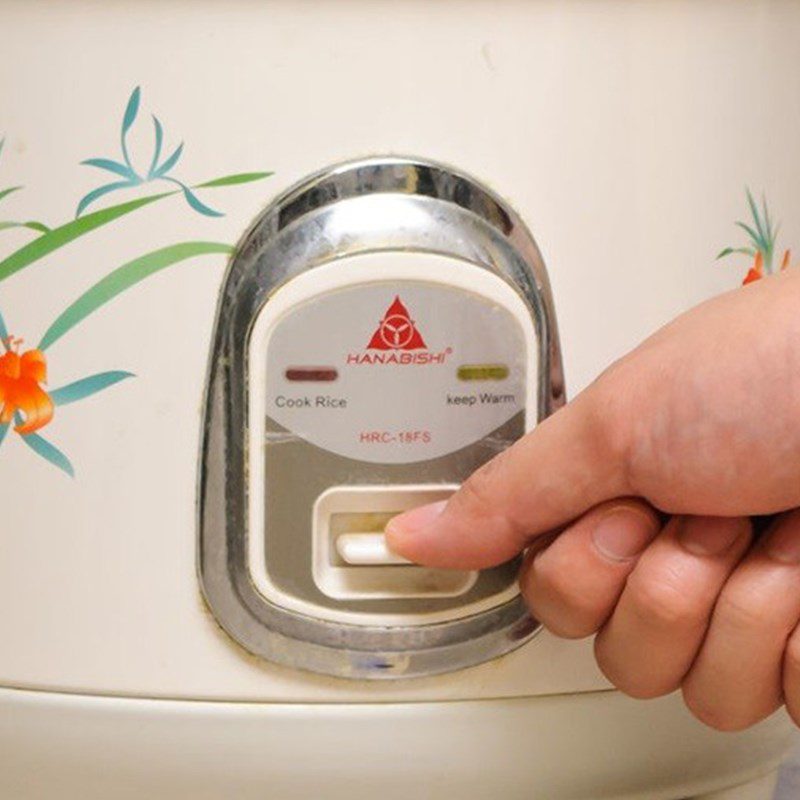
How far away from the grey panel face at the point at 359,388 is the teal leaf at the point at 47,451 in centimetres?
4

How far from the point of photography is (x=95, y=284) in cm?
50

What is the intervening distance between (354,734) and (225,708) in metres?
0.04

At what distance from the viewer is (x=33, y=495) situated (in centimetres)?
51

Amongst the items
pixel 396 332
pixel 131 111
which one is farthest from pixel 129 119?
pixel 396 332

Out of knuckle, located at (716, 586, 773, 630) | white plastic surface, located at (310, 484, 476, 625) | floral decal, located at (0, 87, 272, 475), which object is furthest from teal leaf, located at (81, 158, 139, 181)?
knuckle, located at (716, 586, 773, 630)

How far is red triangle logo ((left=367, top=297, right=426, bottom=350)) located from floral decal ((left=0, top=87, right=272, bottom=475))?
0.17ft

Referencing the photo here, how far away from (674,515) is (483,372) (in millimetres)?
74

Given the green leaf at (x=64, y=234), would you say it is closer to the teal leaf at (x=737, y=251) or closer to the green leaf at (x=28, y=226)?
the green leaf at (x=28, y=226)

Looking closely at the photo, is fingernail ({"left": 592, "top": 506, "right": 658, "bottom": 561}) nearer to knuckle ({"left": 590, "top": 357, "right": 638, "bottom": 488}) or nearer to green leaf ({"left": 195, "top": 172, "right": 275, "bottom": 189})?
knuckle ({"left": 590, "top": 357, "right": 638, "bottom": 488})

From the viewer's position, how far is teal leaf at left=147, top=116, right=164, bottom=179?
49 cm

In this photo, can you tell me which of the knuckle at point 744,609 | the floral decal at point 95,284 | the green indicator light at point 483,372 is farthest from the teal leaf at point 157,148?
the knuckle at point 744,609

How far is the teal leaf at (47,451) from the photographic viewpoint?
1.67ft

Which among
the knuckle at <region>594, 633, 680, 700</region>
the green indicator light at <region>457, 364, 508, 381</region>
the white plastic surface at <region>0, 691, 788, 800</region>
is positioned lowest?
the white plastic surface at <region>0, 691, 788, 800</region>

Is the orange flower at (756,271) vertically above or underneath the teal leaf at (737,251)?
underneath
